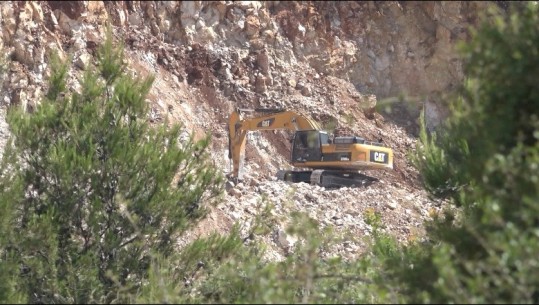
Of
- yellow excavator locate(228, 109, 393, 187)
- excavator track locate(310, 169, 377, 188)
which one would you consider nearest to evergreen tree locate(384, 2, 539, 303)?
yellow excavator locate(228, 109, 393, 187)

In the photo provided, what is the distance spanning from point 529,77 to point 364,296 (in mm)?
1948

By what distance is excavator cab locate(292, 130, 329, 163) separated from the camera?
57.6 ft

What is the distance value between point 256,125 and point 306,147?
50.6 inches

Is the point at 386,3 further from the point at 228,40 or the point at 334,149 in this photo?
the point at 334,149

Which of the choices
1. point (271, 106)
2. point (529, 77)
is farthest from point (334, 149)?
point (529, 77)

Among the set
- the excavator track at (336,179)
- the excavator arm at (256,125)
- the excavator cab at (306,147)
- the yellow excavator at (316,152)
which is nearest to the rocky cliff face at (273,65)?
the excavator track at (336,179)

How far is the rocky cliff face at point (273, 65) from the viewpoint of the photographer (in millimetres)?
17031

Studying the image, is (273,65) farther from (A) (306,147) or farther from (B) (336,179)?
(B) (336,179)

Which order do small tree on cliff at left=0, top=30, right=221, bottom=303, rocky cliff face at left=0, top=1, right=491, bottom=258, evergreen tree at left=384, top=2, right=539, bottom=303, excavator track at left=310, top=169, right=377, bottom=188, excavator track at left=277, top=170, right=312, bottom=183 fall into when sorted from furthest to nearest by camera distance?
excavator track at left=277, top=170, right=312, bottom=183 → excavator track at left=310, top=169, right=377, bottom=188 → rocky cliff face at left=0, top=1, right=491, bottom=258 → small tree on cliff at left=0, top=30, right=221, bottom=303 → evergreen tree at left=384, top=2, right=539, bottom=303

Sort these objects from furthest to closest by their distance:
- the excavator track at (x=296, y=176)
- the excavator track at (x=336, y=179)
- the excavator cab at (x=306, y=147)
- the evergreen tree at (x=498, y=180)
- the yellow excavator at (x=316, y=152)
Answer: the excavator track at (x=296, y=176) → the excavator track at (x=336, y=179) → the excavator cab at (x=306, y=147) → the yellow excavator at (x=316, y=152) → the evergreen tree at (x=498, y=180)

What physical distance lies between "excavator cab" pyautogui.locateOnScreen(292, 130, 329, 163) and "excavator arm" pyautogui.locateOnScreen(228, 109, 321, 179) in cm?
24

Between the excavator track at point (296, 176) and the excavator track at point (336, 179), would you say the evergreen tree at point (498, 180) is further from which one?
the excavator track at point (296, 176)

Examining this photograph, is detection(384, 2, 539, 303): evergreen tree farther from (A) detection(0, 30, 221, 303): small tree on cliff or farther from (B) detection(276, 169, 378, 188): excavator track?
(B) detection(276, 169, 378, 188): excavator track

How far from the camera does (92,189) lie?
29.1ft
